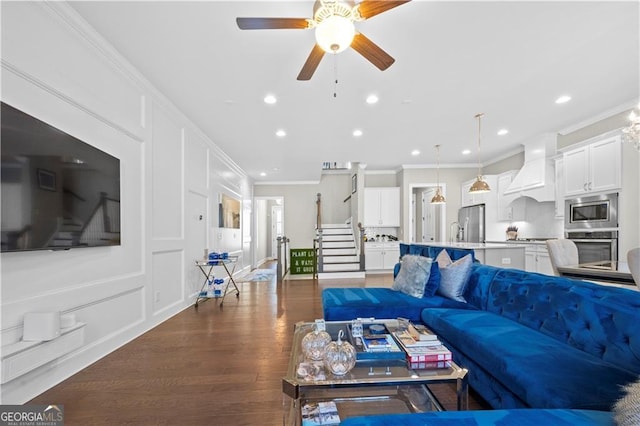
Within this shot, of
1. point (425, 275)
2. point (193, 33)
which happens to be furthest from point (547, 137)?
point (193, 33)

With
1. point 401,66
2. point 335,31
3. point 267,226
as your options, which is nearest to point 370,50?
point 335,31

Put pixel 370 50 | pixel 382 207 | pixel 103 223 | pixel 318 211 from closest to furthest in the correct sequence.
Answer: pixel 370 50 < pixel 103 223 < pixel 382 207 < pixel 318 211

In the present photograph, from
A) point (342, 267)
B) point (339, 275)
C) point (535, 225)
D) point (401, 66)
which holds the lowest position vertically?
point (339, 275)

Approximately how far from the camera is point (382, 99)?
141 inches

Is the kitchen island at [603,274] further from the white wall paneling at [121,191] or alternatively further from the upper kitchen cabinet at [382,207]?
the upper kitchen cabinet at [382,207]

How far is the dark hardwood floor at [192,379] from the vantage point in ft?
5.57

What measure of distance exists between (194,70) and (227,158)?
132 inches

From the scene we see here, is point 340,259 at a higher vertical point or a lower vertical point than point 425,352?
lower

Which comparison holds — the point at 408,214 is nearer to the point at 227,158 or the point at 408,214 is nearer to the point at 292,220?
the point at 292,220

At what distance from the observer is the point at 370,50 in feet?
6.52

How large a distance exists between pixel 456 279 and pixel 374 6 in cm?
250

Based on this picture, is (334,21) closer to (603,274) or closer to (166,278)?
(603,274)

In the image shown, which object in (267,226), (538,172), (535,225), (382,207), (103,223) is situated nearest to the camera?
(103,223)

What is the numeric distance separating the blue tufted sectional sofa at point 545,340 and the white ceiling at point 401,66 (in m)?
2.20
